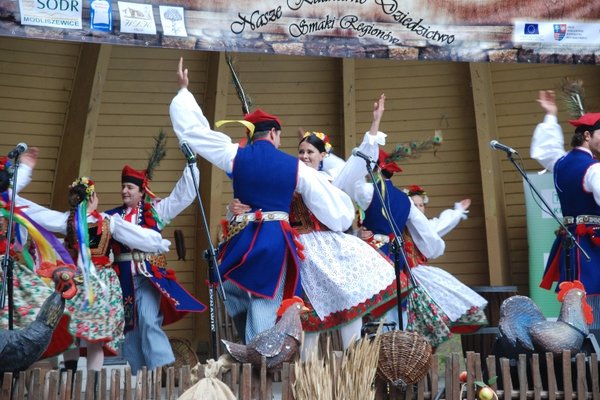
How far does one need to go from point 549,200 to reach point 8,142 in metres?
3.91

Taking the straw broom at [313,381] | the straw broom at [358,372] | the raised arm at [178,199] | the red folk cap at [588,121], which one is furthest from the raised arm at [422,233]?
the straw broom at [313,381]

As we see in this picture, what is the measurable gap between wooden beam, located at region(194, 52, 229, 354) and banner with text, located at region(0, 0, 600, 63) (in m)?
1.51

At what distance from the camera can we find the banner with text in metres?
5.52

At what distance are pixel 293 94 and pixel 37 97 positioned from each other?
1940 mm

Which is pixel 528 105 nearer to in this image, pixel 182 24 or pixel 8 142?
pixel 182 24

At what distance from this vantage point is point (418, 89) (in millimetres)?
7605

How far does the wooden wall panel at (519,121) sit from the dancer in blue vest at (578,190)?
65.2 inches

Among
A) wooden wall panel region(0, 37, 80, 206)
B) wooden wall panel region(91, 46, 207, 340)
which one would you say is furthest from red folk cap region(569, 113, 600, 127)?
wooden wall panel region(0, 37, 80, 206)

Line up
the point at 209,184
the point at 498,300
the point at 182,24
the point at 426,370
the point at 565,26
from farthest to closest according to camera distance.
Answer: the point at 209,184
the point at 498,300
the point at 565,26
the point at 182,24
the point at 426,370

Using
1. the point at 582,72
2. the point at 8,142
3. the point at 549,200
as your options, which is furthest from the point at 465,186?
the point at 8,142

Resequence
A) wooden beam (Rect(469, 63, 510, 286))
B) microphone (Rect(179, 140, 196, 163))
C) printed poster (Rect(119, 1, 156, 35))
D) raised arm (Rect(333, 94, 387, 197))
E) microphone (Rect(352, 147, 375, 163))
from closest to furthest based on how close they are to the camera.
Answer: microphone (Rect(179, 140, 196, 163))
microphone (Rect(352, 147, 375, 163))
raised arm (Rect(333, 94, 387, 197))
printed poster (Rect(119, 1, 156, 35))
wooden beam (Rect(469, 63, 510, 286))

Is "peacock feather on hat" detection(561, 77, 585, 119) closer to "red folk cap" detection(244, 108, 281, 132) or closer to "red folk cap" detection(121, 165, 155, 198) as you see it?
"red folk cap" detection(244, 108, 281, 132)

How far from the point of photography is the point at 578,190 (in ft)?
17.8

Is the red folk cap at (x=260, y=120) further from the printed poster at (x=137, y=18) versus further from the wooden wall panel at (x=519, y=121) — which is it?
the wooden wall panel at (x=519, y=121)
